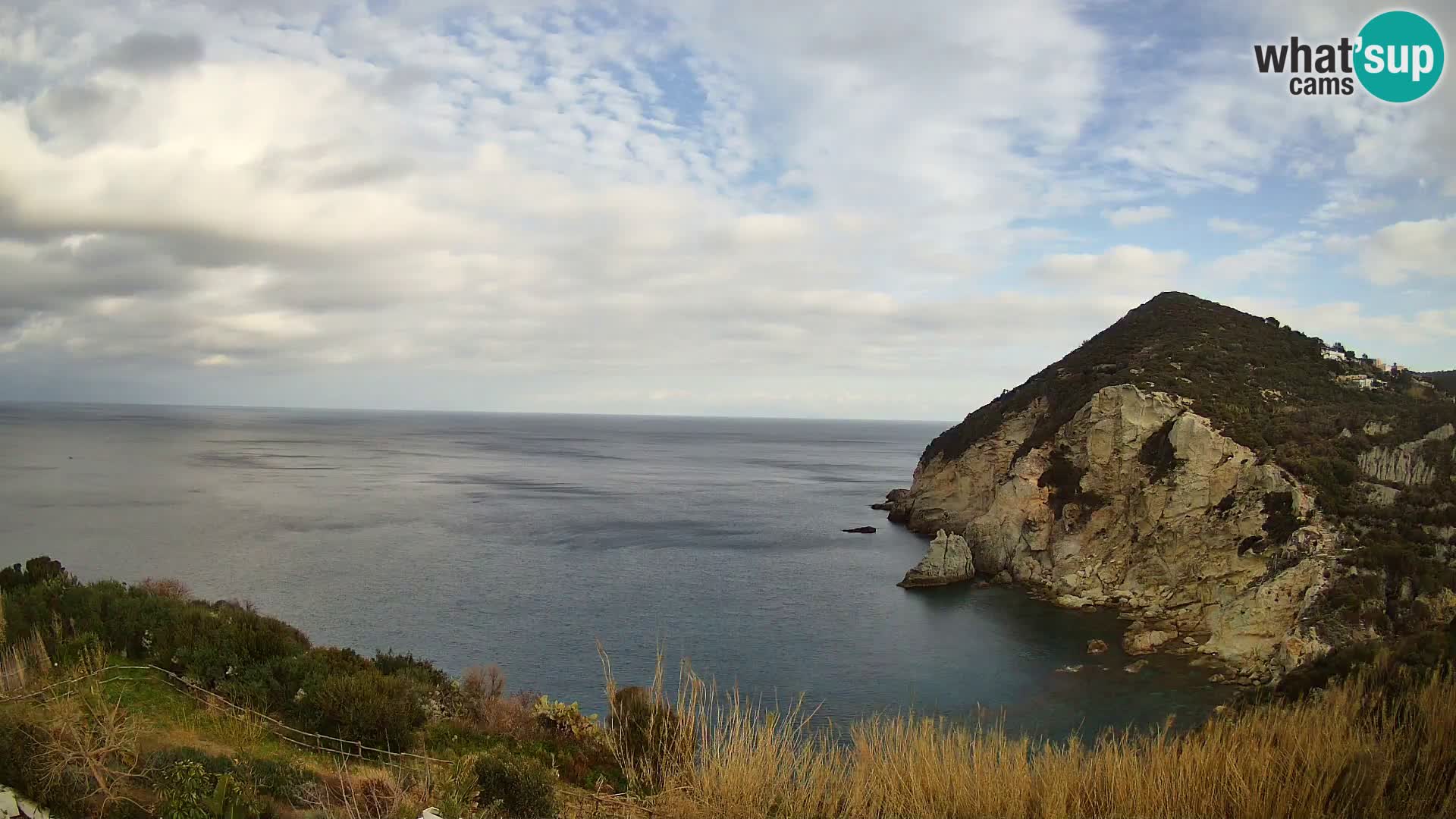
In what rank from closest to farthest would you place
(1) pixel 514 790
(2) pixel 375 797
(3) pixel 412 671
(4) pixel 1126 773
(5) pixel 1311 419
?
(4) pixel 1126 773, (2) pixel 375 797, (1) pixel 514 790, (3) pixel 412 671, (5) pixel 1311 419

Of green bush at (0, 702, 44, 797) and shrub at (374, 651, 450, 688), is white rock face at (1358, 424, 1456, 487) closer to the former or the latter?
shrub at (374, 651, 450, 688)

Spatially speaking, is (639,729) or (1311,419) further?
(1311,419)

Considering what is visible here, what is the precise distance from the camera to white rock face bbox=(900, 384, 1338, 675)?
91.0ft

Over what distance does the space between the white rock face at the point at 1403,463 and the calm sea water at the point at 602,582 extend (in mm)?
11902

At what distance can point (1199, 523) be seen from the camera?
1344 inches

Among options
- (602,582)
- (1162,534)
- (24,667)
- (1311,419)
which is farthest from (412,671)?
(1311,419)

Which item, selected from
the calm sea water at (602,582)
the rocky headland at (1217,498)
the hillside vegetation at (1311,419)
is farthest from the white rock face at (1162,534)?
the calm sea water at (602,582)

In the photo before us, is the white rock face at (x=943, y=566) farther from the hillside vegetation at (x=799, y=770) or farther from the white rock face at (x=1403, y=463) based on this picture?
the hillside vegetation at (x=799, y=770)

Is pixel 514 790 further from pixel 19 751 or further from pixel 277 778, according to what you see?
pixel 19 751

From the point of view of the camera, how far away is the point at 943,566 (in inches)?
1641

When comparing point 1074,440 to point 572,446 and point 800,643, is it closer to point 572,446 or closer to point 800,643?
point 800,643

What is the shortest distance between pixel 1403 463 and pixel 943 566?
19592 millimetres

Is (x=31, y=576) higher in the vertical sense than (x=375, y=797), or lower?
lower

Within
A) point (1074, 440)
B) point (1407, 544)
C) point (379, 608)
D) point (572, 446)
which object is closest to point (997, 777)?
point (1407, 544)
